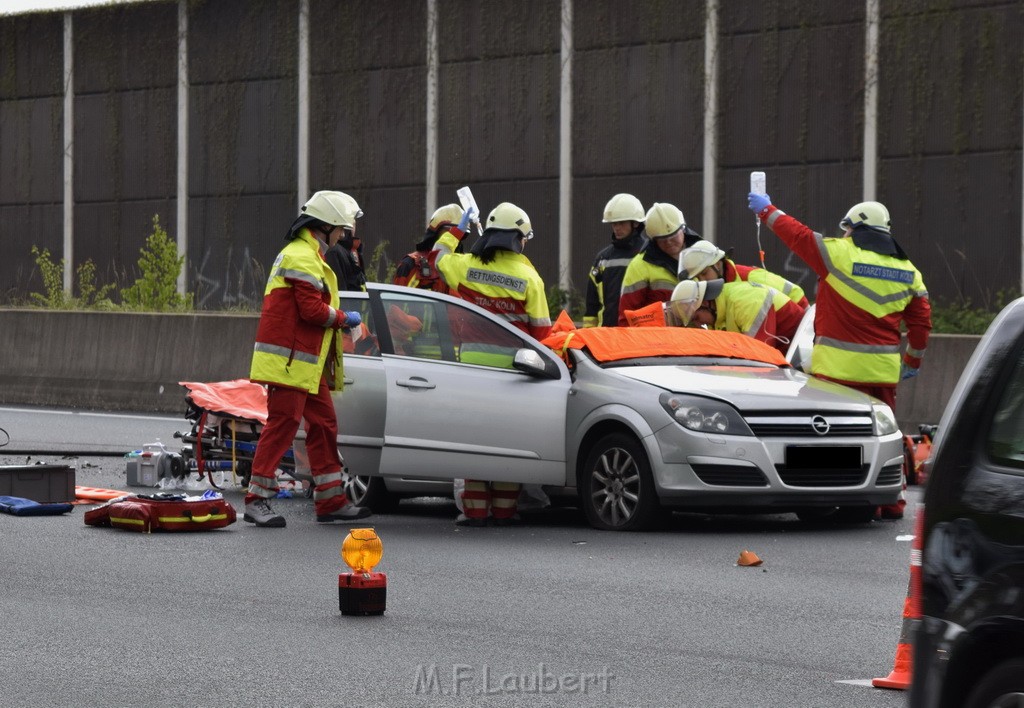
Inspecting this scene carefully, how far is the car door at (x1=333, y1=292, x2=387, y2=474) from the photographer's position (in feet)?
37.5

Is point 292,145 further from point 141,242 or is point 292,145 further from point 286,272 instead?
point 286,272

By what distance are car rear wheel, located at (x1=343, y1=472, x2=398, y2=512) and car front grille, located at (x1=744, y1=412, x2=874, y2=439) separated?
2.69m

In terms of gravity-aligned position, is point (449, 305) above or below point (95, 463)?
above

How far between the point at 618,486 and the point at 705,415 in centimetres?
71

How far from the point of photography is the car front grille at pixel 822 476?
1059cm

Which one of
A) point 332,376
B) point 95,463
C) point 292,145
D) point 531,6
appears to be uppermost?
point 531,6

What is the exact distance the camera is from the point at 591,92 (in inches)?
1159

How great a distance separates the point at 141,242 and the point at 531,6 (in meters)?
9.37

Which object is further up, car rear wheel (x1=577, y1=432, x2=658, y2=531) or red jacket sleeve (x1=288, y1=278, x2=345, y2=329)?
red jacket sleeve (x1=288, y1=278, x2=345, y2=329)

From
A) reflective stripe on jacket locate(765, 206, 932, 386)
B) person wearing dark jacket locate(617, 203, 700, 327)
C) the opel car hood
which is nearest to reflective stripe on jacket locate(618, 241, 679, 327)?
person wearing dark jacket locate(617, 203, 700, 327)

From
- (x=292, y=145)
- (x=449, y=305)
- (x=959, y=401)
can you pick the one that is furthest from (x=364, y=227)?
(x=959, y=401)

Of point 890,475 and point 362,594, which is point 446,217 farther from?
point 362,594

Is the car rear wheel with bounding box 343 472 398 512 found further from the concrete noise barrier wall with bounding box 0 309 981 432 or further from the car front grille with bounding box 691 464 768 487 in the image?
the concrete noise barrier wall with bounding box 0 309 981 432

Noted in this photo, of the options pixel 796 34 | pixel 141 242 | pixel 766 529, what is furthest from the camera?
pixel 141 242
